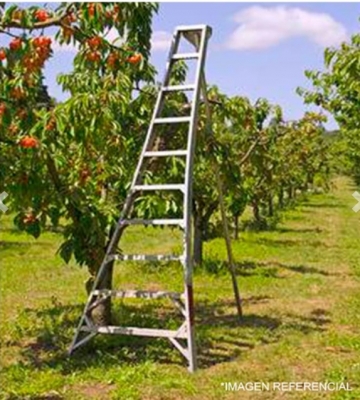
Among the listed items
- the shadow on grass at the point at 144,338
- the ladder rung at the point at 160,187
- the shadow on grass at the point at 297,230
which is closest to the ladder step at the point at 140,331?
the shadow on grass at the point at 144,338

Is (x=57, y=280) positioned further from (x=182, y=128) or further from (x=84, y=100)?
(x=84, y=100)

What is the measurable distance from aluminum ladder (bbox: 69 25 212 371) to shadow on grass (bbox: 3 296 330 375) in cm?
30

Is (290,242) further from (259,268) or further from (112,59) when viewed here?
(112,59)

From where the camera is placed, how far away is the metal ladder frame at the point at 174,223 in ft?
23.6

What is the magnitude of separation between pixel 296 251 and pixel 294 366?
11.8 metres

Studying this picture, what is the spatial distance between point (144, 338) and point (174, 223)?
7.05ft

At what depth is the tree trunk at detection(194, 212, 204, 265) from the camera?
1507 cm

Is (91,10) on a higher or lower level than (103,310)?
higher

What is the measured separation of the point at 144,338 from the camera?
876 centimetres

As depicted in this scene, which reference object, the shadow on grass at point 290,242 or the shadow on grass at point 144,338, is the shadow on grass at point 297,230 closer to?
the shadow on grass at point 290,242

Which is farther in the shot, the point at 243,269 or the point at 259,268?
the point at 259,268

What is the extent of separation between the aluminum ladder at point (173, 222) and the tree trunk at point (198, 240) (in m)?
6.97

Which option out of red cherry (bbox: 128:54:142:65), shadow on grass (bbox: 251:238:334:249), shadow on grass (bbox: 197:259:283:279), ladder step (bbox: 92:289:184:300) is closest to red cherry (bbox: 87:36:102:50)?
red cherry (bbox: 128:54:142:65)

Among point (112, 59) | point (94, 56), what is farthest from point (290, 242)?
point (94, 56)
